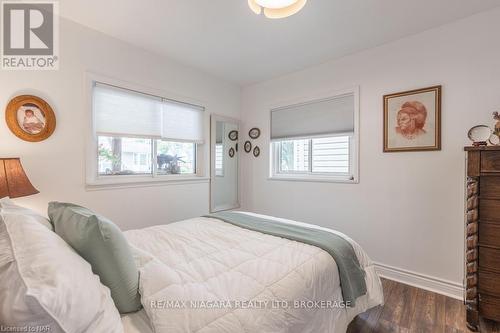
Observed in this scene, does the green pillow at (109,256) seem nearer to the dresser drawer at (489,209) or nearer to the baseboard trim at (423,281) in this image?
the dresser drawer at (489,209)

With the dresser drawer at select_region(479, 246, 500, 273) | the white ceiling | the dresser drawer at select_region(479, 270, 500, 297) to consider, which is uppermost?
the white ceiling

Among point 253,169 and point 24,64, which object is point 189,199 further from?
point 24,64

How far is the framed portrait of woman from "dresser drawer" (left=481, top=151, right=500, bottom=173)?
60 centimetres

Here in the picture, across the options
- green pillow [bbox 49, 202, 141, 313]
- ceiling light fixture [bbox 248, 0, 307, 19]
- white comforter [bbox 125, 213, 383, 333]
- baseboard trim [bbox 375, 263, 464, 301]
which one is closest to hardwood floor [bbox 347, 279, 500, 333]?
baseboard trim [bbox 375, 263, 464, 301]

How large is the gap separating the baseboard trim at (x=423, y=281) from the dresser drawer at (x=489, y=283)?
510mm

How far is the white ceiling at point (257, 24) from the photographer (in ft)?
6.51

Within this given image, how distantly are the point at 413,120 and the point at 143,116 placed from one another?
3.02 metres

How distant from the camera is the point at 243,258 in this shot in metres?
1.38

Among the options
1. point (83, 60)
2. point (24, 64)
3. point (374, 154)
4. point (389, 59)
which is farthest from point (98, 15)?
point (374, 154)

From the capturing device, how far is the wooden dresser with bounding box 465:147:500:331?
1.68 metres

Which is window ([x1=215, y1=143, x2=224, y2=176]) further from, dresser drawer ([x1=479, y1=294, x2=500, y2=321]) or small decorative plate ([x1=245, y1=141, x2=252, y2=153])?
dresser drawer ([x1=479, y1=294, x2=500, y2=321])
